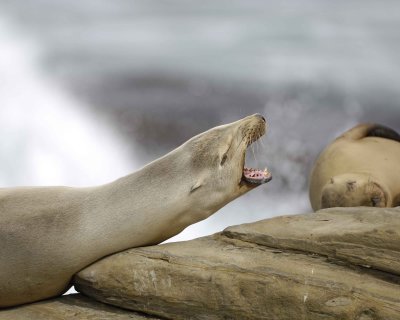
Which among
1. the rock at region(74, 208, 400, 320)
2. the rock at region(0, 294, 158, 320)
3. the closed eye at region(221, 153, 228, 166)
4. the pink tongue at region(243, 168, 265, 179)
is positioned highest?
the closed eye at region(221, 153, 228, 166)

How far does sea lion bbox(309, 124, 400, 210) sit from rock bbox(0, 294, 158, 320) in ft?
7.88

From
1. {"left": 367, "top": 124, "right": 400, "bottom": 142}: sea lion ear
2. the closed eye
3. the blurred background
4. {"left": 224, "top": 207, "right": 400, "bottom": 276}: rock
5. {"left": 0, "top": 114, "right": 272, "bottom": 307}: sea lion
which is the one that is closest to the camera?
{"left": 224, "top": 207, "right": 400, "bottom": 276}: rock

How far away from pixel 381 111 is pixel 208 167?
535cm

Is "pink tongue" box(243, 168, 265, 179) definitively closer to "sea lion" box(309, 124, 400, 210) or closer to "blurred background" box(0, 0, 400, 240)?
"sea lion" box(309, 124, 400, 210)

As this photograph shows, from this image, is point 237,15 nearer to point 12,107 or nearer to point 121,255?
point 12,107

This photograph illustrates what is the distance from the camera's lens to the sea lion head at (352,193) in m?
6.20

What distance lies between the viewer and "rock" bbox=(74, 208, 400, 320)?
379cm

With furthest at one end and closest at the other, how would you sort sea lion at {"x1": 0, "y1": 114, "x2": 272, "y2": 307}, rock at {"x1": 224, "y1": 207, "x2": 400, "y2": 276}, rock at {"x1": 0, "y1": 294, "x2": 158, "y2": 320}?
sea lion at {"x1": 0, "y1": 114, "x2": 272, "y2": 307} < rock at {"x1": 0, "y1": 294, "x2": 158, "y2": 320} < rock at {"x1": 224, "y1": 207, "x2": 400, "y2": 276}

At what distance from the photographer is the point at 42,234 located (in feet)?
13.9

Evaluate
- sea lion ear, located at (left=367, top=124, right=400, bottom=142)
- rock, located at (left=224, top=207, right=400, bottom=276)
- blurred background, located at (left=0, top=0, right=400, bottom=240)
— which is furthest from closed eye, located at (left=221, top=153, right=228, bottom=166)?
blurred background, located at (left=0, top=0, right=400, bottom=240)

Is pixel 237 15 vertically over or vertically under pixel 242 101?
over

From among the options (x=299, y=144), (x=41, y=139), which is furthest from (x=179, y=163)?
(x=41, y=139)

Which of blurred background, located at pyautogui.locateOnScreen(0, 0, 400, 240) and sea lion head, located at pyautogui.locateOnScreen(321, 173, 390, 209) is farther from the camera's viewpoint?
blurred background, located at pyautogui.locateOnScreen(0, 0, 400, 240)

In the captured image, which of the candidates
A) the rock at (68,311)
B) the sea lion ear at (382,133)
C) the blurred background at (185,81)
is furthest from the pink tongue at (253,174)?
the blurred background at (185,81)
